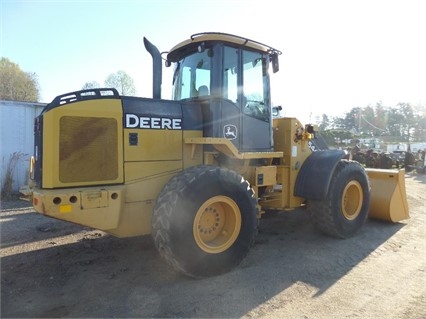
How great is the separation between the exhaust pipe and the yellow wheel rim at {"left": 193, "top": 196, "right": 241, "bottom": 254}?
185 cm

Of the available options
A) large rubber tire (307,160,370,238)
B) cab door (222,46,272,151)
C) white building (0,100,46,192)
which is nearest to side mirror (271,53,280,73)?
cab door (222,46,272,151)

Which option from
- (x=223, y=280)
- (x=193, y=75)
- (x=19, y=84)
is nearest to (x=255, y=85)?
(x=193, y=75)

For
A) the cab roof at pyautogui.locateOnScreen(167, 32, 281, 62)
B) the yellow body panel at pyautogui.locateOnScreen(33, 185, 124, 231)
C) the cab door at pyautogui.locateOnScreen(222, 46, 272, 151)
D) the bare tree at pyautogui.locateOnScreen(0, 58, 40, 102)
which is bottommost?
the yellow body panel at pyautogui.locateOnScreen(33, 185, 124, 231)

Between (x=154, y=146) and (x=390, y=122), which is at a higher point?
(x=390, y=122)

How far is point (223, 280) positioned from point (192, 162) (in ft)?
5.43

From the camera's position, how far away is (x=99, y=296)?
13.0ft

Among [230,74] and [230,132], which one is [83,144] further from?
[230,74]

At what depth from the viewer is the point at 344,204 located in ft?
22.1

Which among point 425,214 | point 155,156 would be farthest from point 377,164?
point 155,156

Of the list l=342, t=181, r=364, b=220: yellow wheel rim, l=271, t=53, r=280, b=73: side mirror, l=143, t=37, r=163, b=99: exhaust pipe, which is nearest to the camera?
l=143, t=37, r=163, b=99: exhaust pipe

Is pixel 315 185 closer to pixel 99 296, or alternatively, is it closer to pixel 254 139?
pixel 254 139

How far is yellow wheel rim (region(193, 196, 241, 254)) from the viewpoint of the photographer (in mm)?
4523

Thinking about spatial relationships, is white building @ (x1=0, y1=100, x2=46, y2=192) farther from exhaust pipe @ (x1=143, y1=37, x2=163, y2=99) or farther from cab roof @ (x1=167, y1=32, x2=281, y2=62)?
exhaust pipe @ (x1=143, y1=37, x2=163, y2=99)

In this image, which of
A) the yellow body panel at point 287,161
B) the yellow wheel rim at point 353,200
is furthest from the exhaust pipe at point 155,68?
the yellow wheel rim at point 353,200
